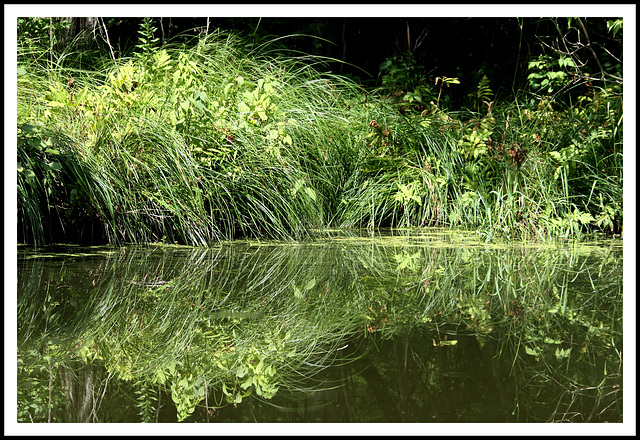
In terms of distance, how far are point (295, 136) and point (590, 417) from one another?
3825 millimetres

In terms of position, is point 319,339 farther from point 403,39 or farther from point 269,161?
point 403,39

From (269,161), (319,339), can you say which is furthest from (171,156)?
(319,339)

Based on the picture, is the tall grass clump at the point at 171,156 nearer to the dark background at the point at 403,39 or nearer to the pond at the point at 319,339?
the pond at the point at 319,339

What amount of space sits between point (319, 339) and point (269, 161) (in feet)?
8.28

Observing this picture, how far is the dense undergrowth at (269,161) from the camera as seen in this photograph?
4.20m

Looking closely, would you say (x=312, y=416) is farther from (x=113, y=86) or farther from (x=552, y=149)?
(x=552, y=149)

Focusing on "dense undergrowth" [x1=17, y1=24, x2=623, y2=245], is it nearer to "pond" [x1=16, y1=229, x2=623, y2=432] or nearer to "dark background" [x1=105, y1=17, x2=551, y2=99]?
"pond" [x1=16, y1=229, x2=623, y2=432]

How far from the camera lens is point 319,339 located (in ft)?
7.18

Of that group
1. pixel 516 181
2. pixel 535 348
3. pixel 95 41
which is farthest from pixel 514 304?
pixel 95 41

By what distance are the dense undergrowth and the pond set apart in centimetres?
56

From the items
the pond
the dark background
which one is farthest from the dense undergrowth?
the dark background

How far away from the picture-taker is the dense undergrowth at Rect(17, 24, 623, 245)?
13.8 feet

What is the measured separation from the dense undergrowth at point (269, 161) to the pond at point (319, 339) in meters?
0.56

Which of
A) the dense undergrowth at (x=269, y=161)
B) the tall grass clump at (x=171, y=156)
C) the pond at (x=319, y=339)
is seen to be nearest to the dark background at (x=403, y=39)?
the dense undergrowth at (x=269, y=161)
